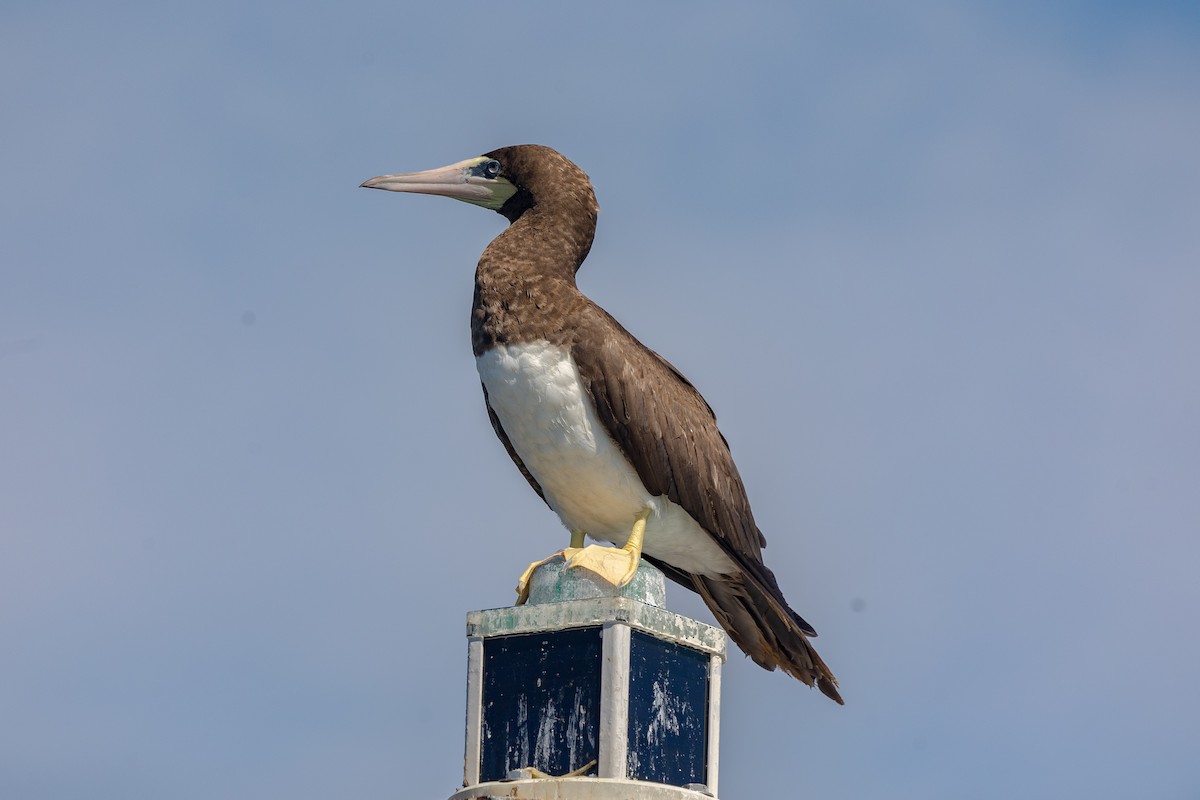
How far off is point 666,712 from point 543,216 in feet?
12.5

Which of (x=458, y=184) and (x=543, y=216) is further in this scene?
(x=458, y=184)

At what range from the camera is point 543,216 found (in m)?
12.2

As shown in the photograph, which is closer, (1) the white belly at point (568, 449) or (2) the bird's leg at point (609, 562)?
(2) the bird's leg at point (609, 562)

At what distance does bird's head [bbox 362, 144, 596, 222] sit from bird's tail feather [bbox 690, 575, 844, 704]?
266cm

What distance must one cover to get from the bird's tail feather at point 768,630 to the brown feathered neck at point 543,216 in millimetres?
2296

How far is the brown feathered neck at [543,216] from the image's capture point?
1182 centimetres

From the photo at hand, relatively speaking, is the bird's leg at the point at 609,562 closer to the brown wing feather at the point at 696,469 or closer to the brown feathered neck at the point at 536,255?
the brown wing feather at the point at 696,469

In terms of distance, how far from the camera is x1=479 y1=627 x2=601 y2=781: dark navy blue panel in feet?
31.0

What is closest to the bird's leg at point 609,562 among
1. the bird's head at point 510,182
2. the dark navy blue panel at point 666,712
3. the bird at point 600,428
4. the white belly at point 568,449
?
the bird at point 600,428

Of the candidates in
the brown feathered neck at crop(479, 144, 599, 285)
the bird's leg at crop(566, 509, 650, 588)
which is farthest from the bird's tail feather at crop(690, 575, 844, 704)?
the brown feathered neck at crop(479, 144, 599, 285)

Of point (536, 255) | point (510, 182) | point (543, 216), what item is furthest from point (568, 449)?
point (510, 182)

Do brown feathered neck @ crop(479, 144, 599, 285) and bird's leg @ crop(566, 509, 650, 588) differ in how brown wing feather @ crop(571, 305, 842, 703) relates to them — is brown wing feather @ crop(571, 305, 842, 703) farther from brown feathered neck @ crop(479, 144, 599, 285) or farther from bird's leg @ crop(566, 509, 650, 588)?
bird's leg @ crop(566, 509, 650, 588)

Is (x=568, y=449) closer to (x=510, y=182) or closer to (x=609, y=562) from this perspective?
(x=609, y=562)

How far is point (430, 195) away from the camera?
42.2ft
